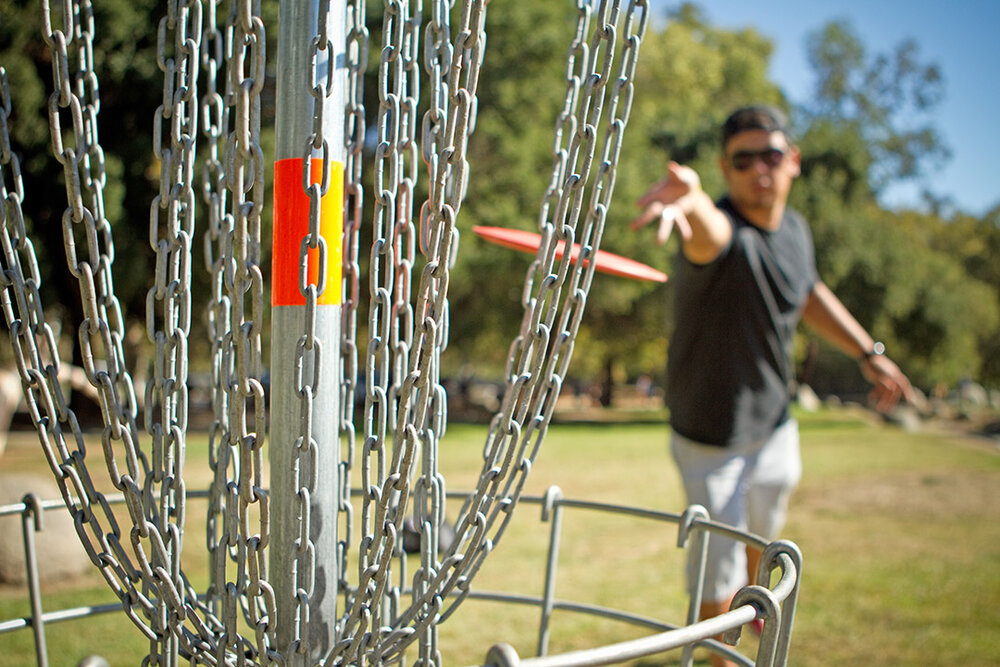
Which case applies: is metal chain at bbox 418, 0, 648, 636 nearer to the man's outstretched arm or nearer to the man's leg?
the man's leg

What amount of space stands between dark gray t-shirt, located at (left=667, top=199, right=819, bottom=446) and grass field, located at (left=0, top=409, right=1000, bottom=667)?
1.21 meters

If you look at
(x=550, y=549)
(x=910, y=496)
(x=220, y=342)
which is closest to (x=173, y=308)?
(x=220, y=342)

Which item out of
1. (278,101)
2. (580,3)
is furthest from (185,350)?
(580,3)

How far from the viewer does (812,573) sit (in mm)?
5027

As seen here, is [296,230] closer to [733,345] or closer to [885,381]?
[733,345]

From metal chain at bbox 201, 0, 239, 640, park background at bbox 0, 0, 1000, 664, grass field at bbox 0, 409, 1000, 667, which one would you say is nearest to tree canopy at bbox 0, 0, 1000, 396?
park background at bbox 0, 0, 1000, 664

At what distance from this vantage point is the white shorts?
254cm

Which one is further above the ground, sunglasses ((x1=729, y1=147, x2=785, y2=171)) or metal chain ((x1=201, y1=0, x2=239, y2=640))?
sunglasses ((x1=729, y1=147, x2=785, y2=171))

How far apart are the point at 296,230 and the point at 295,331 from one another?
0.50 ft

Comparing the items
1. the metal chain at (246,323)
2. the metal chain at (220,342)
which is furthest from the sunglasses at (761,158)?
the metal chain at (246,323)

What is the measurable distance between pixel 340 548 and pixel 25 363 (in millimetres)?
639

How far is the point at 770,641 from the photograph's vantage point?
0.95 meters

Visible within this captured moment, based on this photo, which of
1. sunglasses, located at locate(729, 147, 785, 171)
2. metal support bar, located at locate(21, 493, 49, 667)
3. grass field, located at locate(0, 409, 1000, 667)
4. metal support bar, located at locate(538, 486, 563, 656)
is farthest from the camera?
grass field, located at locate(0, 409, 1000, 667)

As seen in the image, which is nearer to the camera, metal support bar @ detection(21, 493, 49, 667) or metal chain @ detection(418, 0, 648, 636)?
metal chain @ detection(418, 0, 648, 636)
